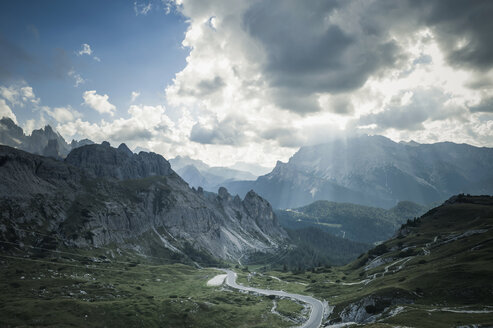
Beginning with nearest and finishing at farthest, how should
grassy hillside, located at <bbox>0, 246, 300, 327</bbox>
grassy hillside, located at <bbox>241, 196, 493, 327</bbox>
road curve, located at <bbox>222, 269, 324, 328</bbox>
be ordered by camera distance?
1. grassy hillside, located at <bbox>241, 196, 493, 327</bbox>
2. grassy hillside, located at <bbox>0, 246, 300, 327</bbox>
3. road curve, located at <bbox>222, 269, 324, 328</bbox>

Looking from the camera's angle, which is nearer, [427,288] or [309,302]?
[427,288]

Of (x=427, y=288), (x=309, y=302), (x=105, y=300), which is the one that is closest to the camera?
(x=427, y=288)

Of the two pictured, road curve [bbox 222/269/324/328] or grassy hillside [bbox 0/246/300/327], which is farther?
road curve [bbox 222/269/324/328]

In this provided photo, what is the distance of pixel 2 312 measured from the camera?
87.5 meters

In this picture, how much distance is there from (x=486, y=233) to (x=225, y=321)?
116 metres

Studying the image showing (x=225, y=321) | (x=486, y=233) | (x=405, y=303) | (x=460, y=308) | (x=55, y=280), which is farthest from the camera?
(x=55, y=280)

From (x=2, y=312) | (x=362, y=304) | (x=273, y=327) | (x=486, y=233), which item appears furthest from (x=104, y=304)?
(x=486, y=233)

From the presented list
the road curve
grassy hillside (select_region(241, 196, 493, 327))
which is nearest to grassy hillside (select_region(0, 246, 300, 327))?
the road curve

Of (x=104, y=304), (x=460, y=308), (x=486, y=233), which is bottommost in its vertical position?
(x=104, y=304)

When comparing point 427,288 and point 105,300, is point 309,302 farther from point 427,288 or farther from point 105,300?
point 105,300

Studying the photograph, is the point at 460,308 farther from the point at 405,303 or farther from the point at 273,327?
the point at 273,327

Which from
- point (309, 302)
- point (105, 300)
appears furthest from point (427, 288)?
point (105, 300)

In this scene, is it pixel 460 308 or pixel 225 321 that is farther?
pixel 225 321

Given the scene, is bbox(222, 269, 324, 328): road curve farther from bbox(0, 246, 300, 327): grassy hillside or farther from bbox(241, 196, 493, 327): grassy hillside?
bbox(0, 246, 300, 327): grassy hillside
